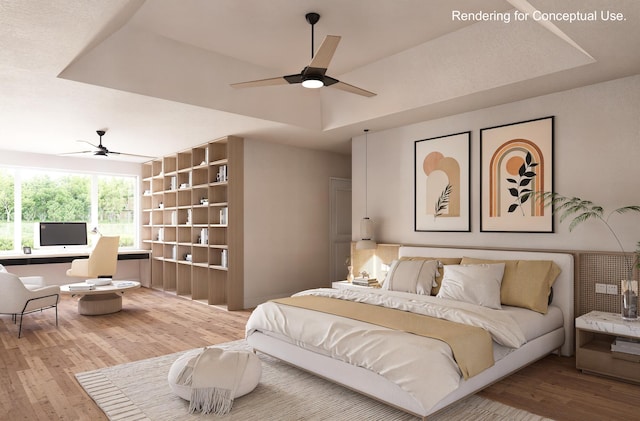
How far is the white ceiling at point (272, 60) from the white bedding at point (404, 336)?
6.64ft

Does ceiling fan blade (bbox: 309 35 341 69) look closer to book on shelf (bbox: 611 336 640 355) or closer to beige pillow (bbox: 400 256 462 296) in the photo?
beige pillow (bbox: 400 256 462 296)

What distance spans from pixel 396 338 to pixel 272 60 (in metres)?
3.29

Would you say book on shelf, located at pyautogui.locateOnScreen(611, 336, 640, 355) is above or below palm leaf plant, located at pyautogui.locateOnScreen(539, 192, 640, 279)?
below

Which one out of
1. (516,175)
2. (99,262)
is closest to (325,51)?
(516,175)

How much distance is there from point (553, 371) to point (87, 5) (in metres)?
4.28

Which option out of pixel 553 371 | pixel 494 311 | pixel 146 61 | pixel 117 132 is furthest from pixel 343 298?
pixel 117 132

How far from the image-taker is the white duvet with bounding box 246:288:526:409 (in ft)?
8.09

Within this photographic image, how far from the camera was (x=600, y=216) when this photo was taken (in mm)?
3766

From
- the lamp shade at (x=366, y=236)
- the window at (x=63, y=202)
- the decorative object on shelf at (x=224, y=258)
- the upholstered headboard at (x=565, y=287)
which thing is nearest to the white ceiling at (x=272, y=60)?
the lamp shade at (x=366, y=236)

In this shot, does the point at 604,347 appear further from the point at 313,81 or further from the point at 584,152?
the point at 313,81

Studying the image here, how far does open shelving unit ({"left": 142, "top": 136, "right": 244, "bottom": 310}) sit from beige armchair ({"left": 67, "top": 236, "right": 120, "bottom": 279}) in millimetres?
1012

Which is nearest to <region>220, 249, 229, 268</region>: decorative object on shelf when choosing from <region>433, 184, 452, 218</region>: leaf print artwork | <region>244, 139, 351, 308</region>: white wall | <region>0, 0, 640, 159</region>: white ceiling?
<region>244, 139, 351, 308</region>: white wall

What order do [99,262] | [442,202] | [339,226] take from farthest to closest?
[339,226], [99,262], [442,202]

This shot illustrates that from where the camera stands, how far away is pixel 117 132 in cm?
576
